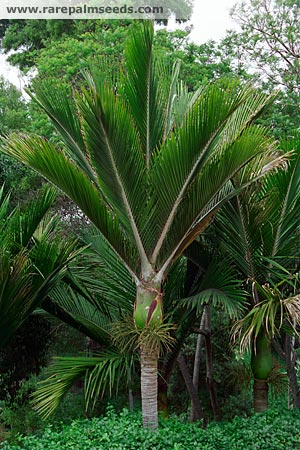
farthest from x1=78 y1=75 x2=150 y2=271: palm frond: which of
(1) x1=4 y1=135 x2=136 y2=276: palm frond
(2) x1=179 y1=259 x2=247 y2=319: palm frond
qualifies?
(2) x1=179 y1=259 x2=247 y2=319: palm frond

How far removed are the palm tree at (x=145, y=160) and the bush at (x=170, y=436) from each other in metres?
0.26

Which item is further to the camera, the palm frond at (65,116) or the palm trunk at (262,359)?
the palm trunk at (262,359)

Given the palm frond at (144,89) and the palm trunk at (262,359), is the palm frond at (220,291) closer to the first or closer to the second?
the palm trunk at (262,359)

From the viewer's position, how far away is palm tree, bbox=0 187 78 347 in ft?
14.5

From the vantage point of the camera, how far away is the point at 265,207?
4980 millimetres

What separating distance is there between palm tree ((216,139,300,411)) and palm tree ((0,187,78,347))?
151 centimetres

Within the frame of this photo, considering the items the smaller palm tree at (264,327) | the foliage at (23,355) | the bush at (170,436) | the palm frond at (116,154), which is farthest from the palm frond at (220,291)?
the foliage at (23,355)

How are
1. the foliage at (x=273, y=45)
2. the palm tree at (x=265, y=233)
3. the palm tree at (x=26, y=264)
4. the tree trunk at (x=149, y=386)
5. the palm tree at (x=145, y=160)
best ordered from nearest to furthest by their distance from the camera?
the palm tree at (x=145, y=160) → the palm tree at (x=26, y=264) → the tree trunk at (x=149, y=386) → the palm tree at (x=265, y=233) → the foliage at (x=273, y=45)

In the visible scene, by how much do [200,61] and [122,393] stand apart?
20.4 ft

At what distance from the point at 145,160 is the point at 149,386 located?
6.50 ft

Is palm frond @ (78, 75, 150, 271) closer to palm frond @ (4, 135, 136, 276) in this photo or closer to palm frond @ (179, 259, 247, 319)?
palm frond @ (4, 135, 136, 276)

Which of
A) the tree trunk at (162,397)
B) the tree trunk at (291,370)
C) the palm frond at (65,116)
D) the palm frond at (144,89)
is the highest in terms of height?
the palm frond at (144,89)

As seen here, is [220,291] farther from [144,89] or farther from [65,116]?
[65,116]

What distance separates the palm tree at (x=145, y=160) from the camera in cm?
A: 415
